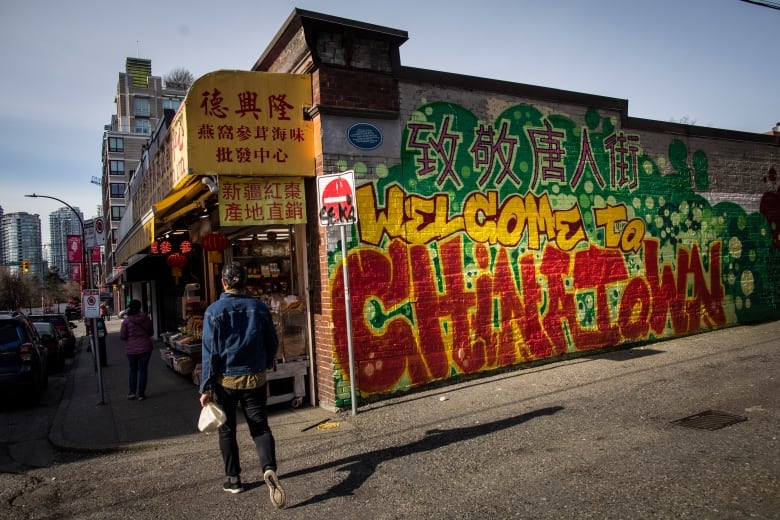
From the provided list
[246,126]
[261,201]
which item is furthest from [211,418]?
[246,126]

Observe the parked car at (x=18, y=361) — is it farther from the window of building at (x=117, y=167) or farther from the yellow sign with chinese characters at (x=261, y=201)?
the window of building at (x=117, y=167)

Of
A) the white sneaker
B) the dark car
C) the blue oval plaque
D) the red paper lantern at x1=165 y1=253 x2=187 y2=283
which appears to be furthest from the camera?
the dark car

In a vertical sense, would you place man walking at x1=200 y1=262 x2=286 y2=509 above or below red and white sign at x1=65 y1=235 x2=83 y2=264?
below

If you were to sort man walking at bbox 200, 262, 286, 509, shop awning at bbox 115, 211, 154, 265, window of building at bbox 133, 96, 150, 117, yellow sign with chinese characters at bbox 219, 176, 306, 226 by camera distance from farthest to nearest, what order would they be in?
window of building at bbox 133, 96, 150, 117
shop awning at bbox 115, 211, 154, 265
yellow sign with chinese characters at bbox 219, 176, 306, 226
man walking at bbox 200, 262, 286, 509

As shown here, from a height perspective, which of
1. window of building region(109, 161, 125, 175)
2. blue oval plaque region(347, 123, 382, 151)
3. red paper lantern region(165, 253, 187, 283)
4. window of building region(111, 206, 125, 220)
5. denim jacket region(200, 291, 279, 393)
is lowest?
denim jacket region(200, 291, 279, 393)

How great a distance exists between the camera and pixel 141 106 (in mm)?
79625

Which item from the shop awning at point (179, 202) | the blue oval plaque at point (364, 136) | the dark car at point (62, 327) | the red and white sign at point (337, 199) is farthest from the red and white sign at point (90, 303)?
the dark car at point (62, 327)

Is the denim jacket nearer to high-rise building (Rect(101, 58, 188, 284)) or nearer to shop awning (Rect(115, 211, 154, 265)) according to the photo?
shop awning (Rect(115, 211, 154, 265))

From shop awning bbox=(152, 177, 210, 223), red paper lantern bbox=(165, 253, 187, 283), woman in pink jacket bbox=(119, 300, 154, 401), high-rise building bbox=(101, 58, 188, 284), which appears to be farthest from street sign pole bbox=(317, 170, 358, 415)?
high-rise building bbox=(101, 58, 188, 284)

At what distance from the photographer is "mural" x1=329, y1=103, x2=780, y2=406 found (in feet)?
25.9

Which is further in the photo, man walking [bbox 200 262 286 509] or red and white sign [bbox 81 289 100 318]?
red and white sign [bbox 81 289 100 318]

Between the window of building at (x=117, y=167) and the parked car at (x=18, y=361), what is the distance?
66.9 metres

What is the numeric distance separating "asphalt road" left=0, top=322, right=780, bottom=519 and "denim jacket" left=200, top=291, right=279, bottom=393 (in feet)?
3.38

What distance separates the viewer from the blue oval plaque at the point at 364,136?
775 centimetres
